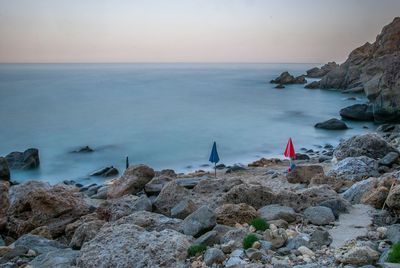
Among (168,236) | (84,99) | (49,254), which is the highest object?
(168,236)

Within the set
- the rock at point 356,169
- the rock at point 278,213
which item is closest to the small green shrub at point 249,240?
the rock at point 278,213

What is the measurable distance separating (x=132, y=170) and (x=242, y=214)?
23.2 feet

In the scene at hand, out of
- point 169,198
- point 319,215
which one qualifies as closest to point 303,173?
point 169,198

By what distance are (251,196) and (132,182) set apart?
5.61 m

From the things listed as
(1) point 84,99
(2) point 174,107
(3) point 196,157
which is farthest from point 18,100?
(3) point 196,157

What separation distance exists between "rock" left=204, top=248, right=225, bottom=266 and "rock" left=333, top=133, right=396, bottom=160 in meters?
13.7

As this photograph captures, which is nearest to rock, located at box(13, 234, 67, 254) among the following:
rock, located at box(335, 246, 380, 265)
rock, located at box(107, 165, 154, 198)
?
rock, located at box(335, 246, 380, 265)

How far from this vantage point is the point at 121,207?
408 inches

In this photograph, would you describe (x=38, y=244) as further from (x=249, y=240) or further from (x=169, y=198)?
(x=249, y=240)

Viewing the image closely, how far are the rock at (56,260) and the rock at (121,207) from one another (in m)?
2.59

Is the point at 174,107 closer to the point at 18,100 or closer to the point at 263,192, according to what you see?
the point at 18,100

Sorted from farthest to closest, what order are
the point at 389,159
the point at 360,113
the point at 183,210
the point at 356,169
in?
the point at 360,113 < the point at 389,159 < the point at 356,169 < the point at 183,210

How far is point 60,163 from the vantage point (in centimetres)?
2791

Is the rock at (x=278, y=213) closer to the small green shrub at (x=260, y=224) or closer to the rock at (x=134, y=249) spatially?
Answer: the small green shrub at (x=260, y=224)
